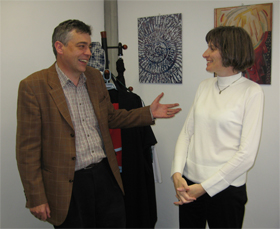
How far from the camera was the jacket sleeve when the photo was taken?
147 cm

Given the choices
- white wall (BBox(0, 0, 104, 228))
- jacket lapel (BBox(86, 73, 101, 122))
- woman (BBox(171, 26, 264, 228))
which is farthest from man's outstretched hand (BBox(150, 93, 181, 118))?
white wall (BBox(0, 0, 104, 228))

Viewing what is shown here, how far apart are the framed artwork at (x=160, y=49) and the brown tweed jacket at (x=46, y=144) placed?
1335 mm

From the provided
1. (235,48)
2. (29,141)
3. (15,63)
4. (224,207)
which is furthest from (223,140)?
(15,63)

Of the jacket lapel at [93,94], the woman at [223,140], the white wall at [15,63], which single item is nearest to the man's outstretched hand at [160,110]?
the woman at [223,140]

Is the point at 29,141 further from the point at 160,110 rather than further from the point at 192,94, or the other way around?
the point at 192,94

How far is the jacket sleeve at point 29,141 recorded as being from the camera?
4.81 feet

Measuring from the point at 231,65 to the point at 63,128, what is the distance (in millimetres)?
1049

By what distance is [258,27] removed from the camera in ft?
7.31

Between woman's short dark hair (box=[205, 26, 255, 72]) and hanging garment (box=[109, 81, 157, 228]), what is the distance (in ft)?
2.91

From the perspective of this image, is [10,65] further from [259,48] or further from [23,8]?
[259,48]

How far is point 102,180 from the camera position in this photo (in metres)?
1.67

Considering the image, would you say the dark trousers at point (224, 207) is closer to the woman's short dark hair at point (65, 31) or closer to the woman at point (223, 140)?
the woman at point (223, 140)

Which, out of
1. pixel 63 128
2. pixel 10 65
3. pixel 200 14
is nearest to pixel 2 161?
pixel 10 65

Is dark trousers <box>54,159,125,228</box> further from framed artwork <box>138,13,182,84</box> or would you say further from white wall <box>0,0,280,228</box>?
framed artwork <box>138,13,182,84</box>
